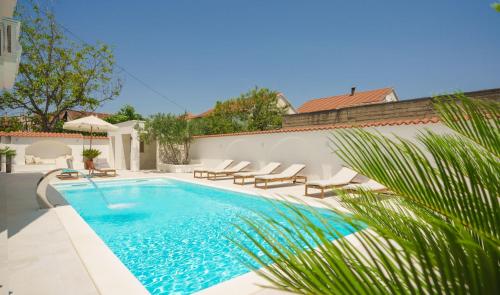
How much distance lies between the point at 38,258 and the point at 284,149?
10896 mm

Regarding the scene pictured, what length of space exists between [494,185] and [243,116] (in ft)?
90.8

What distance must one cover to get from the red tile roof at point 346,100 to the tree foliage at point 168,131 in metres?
15.4

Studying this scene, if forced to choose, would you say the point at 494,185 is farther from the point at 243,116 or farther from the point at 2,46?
the point at 243,116

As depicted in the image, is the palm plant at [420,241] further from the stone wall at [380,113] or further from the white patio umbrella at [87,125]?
the white patio umbrella at [87,125]

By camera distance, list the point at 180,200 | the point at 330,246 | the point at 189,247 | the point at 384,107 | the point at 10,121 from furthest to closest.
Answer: the point at 10,121, the point at 384,107, the point at 180,200, the point at 189,247, the point at 330,246

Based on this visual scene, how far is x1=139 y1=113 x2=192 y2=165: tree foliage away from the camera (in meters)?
17.2

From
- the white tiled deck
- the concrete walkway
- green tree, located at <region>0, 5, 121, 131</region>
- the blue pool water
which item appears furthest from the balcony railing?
green tree, located at <region>0, 5, 121, 131</region>

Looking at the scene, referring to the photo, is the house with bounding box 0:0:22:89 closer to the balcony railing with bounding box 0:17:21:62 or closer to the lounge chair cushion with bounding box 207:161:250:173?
the balcony railing with bounding box 0:17:21:62

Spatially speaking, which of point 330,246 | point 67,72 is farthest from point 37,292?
point 67,72

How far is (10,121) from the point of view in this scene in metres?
28.3

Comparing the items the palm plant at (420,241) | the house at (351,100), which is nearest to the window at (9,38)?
the palm plant at (420,241)

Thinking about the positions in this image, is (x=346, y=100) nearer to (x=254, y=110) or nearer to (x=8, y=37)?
(x=254, y=110)

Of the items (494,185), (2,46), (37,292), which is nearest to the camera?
(494,185)

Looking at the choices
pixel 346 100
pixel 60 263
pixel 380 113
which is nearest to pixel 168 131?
pixel 380 113
